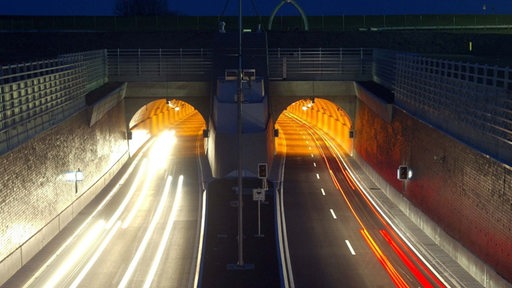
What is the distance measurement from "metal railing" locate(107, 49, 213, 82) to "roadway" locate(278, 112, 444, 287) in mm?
11483

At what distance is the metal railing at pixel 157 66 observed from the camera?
2293 inches

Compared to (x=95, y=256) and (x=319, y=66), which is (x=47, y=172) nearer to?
(x=95, y=256)

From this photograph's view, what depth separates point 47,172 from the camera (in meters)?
33.3

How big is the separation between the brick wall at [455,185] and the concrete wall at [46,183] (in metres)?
15.0

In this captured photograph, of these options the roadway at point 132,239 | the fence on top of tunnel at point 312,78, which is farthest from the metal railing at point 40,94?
the roadway at point 132,239

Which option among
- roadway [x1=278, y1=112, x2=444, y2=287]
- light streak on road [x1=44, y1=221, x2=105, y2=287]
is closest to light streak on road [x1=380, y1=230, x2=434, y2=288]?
roadway [x1=278, y1=112, x2=444, y2=287]

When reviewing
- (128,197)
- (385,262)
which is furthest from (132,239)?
(385,262)

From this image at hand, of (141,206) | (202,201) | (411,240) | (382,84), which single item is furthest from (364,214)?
(382,84)

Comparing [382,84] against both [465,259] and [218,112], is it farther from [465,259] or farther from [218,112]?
[465,259]

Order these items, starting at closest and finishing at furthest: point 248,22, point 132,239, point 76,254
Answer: point 76,254 → point 132,239 → point 248,22

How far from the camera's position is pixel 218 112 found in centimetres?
4744

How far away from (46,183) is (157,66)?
27.5 metres

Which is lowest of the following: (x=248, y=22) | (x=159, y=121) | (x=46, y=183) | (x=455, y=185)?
→ (x=159, y=121)

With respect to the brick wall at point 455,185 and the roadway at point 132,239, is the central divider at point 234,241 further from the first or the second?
the brick wall at point 455,185
